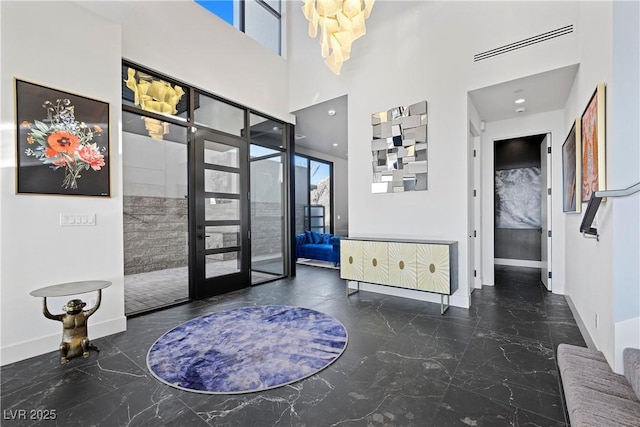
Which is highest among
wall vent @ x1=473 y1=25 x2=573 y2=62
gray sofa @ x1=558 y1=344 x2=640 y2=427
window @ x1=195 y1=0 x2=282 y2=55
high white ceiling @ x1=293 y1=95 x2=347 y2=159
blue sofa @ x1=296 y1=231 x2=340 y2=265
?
window @ x1=195 y1=0 x2=282 y2=55

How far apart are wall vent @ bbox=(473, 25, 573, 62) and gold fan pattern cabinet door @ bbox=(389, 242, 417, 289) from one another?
2.57 meters

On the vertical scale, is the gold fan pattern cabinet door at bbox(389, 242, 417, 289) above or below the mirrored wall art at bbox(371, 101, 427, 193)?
below

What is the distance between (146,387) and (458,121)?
4.39m

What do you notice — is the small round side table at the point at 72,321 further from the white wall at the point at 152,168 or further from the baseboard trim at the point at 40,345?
the white wall at the point at 152,168

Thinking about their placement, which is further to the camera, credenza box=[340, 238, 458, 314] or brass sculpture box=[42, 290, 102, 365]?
credenza box=[340, 238, 458, 314]

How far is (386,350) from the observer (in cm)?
271

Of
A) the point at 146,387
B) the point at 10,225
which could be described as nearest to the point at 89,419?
the point at 146,387

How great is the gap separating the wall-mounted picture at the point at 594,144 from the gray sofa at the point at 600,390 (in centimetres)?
124

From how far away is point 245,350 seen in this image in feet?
8.91

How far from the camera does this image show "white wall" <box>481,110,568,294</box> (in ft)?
14.8

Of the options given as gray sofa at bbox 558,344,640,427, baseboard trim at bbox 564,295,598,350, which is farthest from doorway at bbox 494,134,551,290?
gray sofa at bbox 558,344,640,427

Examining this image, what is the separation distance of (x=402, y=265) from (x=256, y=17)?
5.14 metres

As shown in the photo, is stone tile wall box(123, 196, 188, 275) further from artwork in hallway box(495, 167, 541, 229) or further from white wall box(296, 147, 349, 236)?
artwork in hallway box(495, 167, 541, 229)

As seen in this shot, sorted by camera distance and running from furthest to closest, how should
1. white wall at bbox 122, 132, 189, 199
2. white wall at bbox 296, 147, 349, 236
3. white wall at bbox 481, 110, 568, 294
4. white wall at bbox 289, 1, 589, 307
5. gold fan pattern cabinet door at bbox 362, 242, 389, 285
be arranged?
white wall at bbox 296, 147, 349, 236
white wall at bbox 122, 132, 189, 199
white wall at bbox 481, 110, 568, 294
gold fan pattern cabinet door at bbox 362, 242, 389, 285
white wall at bbox 289, 1, 589, 307
